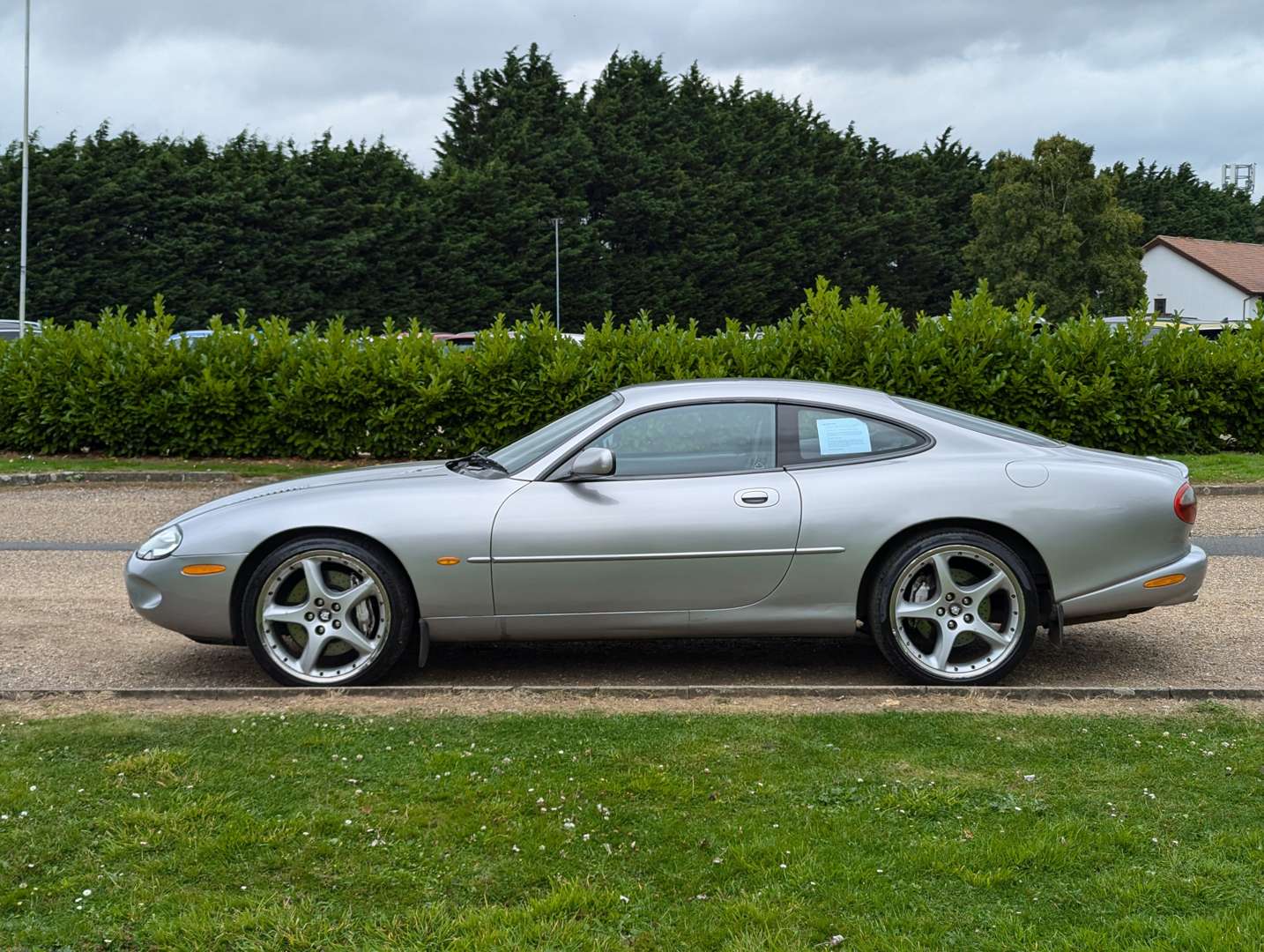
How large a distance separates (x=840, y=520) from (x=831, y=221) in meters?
63.3

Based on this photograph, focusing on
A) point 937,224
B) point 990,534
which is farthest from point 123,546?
point 937,224

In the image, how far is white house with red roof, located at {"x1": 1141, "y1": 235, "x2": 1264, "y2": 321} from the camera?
2724 inches

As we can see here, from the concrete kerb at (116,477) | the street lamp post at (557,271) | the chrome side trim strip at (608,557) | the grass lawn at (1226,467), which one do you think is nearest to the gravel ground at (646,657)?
the chrome side trim strip at (608,557)

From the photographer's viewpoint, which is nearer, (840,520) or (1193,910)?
(1193,910)

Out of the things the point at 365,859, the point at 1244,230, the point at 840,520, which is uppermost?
the point at 1244,230

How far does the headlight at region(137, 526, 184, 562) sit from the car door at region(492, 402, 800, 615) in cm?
148

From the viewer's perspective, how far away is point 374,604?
585cm

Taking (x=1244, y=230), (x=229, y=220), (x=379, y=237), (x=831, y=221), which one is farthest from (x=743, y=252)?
(x=1244, y=230)

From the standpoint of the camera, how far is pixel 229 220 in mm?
46219

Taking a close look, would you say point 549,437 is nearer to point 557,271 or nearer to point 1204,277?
point 557,271

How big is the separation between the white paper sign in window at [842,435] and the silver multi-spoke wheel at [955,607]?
604mm

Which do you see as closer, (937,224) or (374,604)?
(374,604)

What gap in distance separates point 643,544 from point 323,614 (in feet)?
4.82

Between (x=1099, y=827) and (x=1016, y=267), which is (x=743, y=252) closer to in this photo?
(x=1016, y=267)
